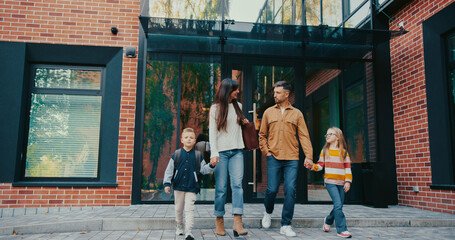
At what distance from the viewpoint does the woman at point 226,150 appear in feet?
13.3

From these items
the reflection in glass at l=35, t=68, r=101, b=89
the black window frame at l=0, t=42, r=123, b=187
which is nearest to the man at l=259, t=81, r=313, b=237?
the black window frame at l=0, t=42, r=123, b=187

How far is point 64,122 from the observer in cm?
625

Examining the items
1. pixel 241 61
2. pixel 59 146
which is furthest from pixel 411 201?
pixel 59 146

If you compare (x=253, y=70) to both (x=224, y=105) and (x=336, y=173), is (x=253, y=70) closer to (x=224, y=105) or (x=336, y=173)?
(x=224, y=105)

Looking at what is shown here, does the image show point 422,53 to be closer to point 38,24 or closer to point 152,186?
point 152,186

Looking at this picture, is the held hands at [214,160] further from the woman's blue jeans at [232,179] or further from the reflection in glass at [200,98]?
the reflection in glass at [200,98]

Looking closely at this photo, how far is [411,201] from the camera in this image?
6316 millimetres

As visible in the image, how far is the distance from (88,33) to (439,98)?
20.0 ft

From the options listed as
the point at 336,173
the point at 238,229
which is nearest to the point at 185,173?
the point at 238,229

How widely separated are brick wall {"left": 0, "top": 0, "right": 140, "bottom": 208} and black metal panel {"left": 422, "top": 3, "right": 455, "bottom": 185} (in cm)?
510

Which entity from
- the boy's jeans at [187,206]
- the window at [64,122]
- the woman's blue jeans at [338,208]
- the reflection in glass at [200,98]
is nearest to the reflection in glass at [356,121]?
the reflection in glass at [200,98]

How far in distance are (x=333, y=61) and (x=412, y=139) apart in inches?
81.7

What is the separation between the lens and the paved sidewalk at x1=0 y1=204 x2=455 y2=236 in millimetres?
4352

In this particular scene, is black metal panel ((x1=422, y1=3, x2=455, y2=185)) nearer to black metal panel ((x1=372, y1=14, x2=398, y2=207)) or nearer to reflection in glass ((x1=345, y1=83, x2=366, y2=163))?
black metal panel ((x1=372, y1=14, x2=398, y2=207))
